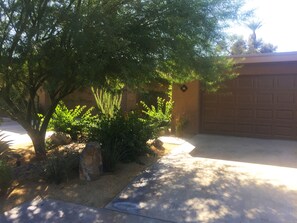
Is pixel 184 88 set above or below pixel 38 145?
above

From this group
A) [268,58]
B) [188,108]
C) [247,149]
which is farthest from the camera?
[188,108]

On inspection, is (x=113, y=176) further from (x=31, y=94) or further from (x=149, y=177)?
(x=31, y=94)

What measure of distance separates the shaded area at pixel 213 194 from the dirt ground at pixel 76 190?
230 mm

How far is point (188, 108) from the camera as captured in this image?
1155 centimetres

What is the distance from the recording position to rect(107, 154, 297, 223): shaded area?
4.34 meters

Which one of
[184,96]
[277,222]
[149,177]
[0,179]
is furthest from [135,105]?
[277,222]

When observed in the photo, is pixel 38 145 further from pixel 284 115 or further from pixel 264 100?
pixel 284 115

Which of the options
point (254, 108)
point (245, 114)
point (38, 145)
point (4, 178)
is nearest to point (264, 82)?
point (254, 108)

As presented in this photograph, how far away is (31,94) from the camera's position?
727cm

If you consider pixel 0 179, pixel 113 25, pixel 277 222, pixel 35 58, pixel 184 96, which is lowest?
pixel 277 222

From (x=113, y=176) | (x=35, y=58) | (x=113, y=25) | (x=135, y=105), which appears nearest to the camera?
(x=113, y=25)

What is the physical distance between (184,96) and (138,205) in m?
7.39

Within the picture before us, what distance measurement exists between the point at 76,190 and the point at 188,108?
6.98 metres

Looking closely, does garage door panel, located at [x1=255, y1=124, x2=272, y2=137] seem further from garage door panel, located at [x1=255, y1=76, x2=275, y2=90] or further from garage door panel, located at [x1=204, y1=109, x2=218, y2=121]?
garage door panel, located at [x1=204, y1=109, x2=218, y2=121]
